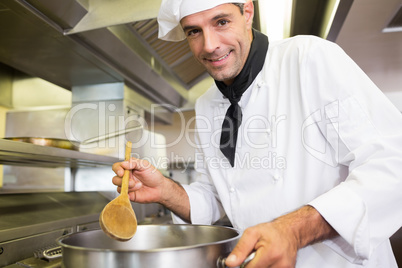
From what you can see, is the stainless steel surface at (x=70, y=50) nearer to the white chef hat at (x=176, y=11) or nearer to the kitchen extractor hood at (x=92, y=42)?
the kitchen extractor hood at (x=92, y=42)

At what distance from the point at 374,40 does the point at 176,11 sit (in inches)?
31.8

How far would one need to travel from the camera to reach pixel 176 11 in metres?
1.03

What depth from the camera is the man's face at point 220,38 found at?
0.99 meters

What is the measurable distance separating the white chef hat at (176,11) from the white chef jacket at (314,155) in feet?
0.84

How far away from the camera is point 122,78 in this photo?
2133 millimetres

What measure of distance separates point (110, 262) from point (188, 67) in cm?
242

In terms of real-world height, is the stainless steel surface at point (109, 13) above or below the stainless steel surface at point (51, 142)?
above

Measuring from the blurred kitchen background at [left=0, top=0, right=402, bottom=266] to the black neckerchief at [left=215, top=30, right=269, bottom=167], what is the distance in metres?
0.33

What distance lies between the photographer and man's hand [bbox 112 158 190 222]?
0.95 m

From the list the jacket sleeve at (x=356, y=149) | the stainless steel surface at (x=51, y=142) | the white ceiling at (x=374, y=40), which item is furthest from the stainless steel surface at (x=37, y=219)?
the white ceiling at (x=374, y=40)

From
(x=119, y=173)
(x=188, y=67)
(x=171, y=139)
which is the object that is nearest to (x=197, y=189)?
(x=119, y=173)

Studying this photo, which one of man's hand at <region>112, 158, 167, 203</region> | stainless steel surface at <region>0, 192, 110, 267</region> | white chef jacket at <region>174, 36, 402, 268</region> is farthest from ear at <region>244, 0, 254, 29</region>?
stainless steel surface at <region>0, 192, 110, 267</region>

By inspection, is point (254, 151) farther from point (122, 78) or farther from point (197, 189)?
point (122, 78)

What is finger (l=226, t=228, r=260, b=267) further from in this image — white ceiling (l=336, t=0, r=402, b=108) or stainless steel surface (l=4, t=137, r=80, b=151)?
stainless steel surface (l=4, t=137, r=80, b=151)
